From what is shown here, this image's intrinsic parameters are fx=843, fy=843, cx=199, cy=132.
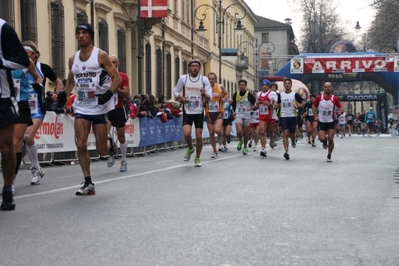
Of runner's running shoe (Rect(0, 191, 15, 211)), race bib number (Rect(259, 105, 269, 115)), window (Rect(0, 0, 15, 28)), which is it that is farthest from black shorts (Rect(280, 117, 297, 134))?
runner's running shoe (Rect(0, 191, 15, 211))

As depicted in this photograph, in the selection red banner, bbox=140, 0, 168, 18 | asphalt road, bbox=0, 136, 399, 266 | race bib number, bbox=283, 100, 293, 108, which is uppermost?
red banner, bbox=140, 0, 168, 18

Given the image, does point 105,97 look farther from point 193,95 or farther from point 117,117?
point 193,95

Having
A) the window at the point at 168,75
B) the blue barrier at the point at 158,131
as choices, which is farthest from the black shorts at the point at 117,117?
the window at the point at 168,75

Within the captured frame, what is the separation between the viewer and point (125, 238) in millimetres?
6094

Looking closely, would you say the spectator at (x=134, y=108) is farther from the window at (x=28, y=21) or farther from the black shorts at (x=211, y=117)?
the window at (x=28, y=21)

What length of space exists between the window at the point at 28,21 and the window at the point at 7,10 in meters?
0.90

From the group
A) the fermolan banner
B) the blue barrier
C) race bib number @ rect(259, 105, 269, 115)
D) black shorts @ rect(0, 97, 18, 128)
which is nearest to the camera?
black shorts @ rect(0, 97, 18, 128)

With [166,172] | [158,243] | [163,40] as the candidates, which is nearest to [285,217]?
[158,243]

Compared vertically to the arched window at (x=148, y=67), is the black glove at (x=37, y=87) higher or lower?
lower

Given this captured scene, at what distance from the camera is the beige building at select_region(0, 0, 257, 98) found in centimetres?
2123

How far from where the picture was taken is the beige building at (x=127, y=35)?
21.2 m

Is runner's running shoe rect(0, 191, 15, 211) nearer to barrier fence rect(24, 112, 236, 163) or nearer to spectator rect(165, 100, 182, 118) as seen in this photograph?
barrier fence rect(24, 112, 236, 163)

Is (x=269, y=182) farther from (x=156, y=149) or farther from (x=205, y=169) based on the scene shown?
(x=156, y=149)

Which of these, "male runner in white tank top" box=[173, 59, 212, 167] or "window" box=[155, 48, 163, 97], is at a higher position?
"window" box=[155, 48, 163, 97]
